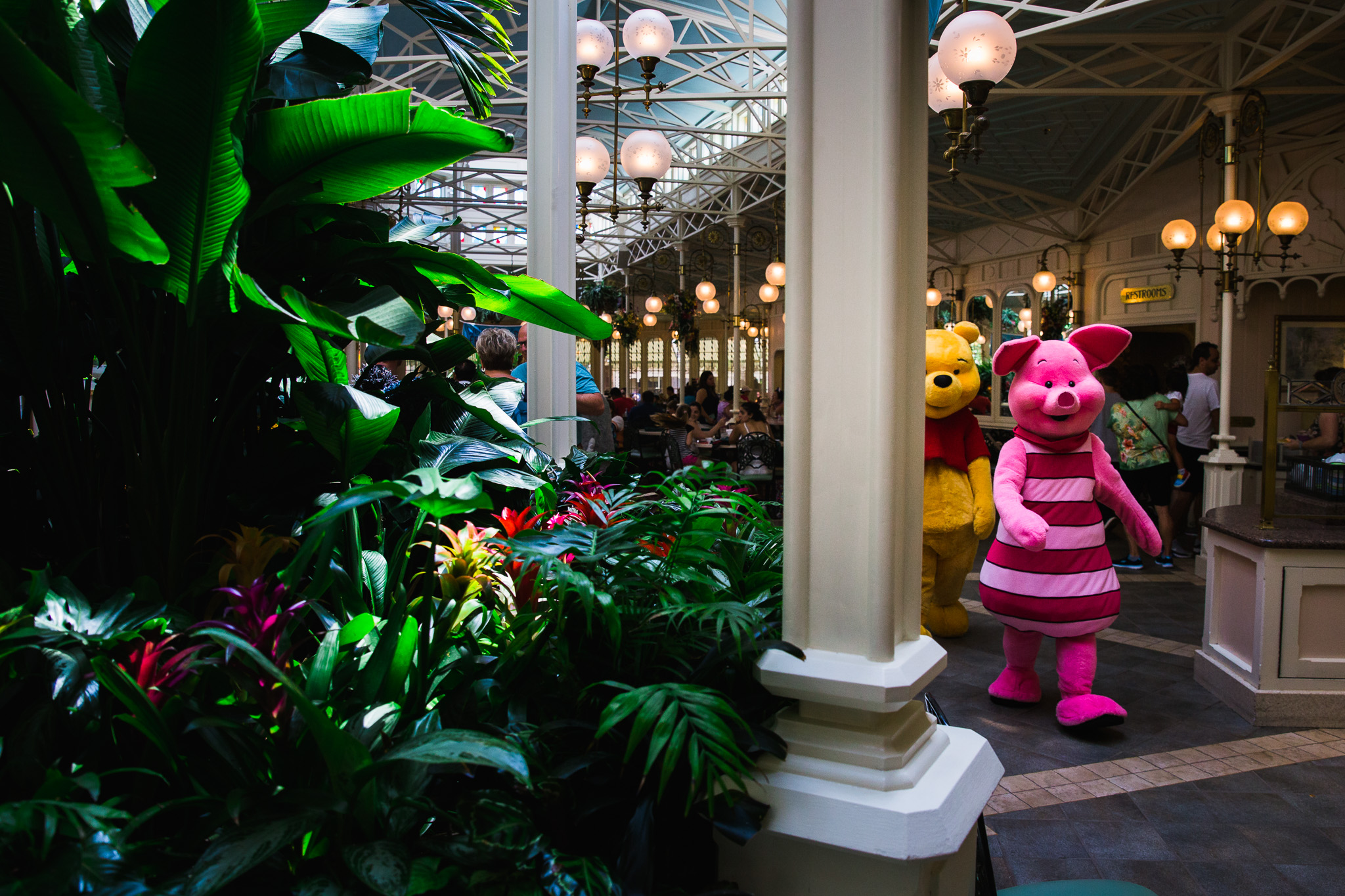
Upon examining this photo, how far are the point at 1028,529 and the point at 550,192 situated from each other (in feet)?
6.68

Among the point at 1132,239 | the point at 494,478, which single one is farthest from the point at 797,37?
the point at 1132,239

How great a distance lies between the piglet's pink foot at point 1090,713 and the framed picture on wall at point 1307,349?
742 cm

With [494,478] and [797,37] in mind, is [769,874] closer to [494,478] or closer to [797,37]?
[494,478]

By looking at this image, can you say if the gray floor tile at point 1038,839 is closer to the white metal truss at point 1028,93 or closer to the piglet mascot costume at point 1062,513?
the piglet mascot costume at point 1062,513

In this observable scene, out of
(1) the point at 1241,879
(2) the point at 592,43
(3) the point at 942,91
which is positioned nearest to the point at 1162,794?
(1) the point at 1241,879

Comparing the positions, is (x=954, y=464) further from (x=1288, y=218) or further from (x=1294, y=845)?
(x=1288, y=218)

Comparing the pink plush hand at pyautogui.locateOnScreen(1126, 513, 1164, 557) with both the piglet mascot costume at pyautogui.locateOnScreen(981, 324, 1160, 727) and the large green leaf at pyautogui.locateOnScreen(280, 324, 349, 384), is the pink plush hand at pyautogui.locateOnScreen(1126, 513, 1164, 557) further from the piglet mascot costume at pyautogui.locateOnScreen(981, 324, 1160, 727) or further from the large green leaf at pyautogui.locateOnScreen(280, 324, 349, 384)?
the large green leaf at pyautogui.locateOnScreen(280, 324, 349, 384)

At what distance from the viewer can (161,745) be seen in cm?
107

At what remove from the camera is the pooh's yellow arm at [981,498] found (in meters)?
4.29

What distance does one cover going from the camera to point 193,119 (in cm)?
133

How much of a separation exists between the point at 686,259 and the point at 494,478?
20.9 m

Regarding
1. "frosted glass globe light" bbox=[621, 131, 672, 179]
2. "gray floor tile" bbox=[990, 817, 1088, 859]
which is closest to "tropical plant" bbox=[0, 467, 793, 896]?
"gray floor tile" bbox=[990, 817, 1088, 859]

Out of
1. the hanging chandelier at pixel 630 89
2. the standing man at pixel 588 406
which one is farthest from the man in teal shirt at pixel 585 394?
the hanging chandelier at pixel 630 89

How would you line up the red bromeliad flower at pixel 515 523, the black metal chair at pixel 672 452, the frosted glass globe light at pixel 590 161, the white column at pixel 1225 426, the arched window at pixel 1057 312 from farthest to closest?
the arched window at pixel 1057 312 < the black metal chair at pixel 672 452 < the white column at pixel 1225 426 < the frosted glass globe light at pixel 590 161 < the red bromeliad flower at pixel 515 523
